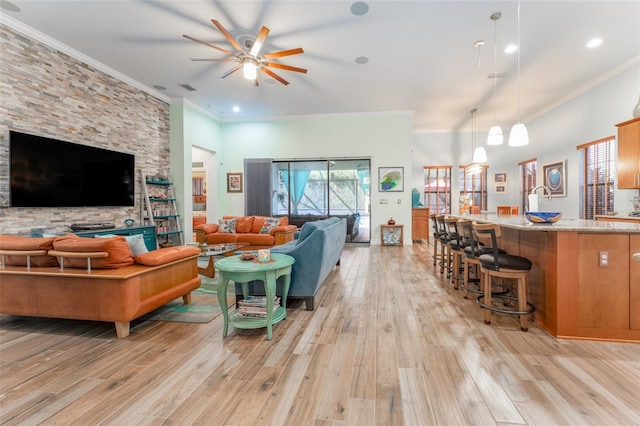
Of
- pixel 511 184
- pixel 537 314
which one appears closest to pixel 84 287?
pixel 537 314

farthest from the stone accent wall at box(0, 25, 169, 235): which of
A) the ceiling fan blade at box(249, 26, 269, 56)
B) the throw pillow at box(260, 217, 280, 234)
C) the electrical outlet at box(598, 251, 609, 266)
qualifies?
the electrical outlet at box(598, 251, 609, 266)

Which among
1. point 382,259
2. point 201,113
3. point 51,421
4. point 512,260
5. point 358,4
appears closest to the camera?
point 51,421

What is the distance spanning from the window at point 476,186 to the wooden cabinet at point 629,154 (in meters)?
4.48

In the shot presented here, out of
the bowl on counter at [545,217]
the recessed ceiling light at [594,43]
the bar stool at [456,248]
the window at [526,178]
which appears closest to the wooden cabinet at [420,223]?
the window at [526,178]

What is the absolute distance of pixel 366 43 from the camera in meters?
4.29

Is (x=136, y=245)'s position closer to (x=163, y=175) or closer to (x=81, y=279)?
(x=81, y=279)

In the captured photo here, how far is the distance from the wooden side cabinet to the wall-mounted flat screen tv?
227 inches

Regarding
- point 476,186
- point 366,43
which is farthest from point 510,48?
point 476,186

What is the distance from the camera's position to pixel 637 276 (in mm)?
2330

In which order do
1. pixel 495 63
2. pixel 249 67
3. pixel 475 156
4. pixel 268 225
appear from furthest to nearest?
pixel 268 225
pixel 475 156
pixel 495 63
pixel 249 67

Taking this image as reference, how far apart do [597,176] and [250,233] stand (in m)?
7.38

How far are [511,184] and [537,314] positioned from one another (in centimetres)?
782

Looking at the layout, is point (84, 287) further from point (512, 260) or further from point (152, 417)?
point (512, 260)

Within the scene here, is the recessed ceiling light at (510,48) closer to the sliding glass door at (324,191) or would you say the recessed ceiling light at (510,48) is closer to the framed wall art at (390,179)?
the framed wall art at (390,179)
